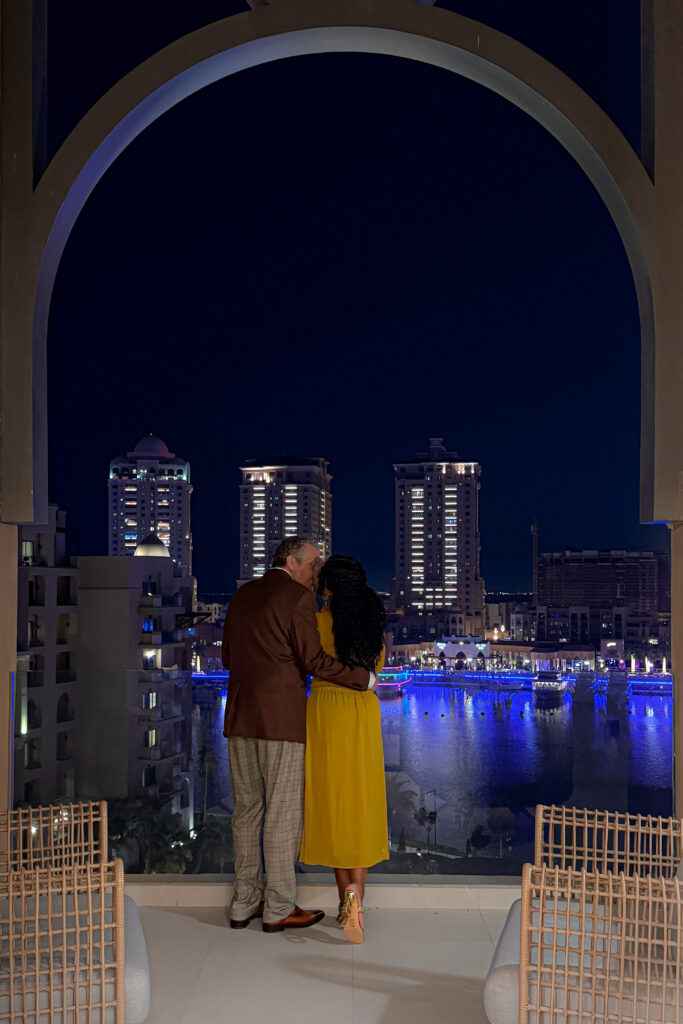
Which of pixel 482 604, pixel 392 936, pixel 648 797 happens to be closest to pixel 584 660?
pixel 482 604

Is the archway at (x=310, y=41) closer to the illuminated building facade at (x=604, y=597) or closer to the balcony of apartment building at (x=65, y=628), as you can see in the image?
the balcony of apartment building at (x=65, y=628)

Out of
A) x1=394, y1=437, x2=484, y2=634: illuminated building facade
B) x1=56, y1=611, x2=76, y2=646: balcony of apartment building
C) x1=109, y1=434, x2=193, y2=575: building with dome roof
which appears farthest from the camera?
x1=394, y1=437, x2=484, y2=634: illuminated building facade

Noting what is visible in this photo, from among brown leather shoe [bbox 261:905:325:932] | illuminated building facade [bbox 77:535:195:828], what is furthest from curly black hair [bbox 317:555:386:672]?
illuminated building facade [bbox 77:535:195:828]

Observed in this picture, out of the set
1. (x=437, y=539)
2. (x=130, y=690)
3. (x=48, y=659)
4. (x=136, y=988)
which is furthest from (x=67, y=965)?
(x=437, y=539)

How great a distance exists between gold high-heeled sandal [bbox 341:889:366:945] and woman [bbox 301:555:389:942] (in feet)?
0.09

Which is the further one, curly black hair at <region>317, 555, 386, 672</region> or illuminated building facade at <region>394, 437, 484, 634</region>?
illuminated building facade at <region>394, 437, 484, 634</region>

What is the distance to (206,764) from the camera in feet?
12.2

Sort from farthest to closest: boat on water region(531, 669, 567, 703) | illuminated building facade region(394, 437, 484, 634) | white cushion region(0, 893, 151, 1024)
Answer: illuminated building facade region(394, 437, 484, 634)
boat on water region(531, 669, 567, 703)
white cushion region(0, 893, 151, 1024)

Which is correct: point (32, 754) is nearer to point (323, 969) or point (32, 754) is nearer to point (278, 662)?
point (278, 662)

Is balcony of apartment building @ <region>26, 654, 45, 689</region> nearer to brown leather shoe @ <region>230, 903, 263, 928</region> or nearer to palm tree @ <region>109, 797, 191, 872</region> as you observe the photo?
palm tree @ <region>109, 797, 191, 872</region>

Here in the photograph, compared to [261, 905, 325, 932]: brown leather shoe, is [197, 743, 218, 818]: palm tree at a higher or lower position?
higher

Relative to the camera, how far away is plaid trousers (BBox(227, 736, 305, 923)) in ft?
9.98

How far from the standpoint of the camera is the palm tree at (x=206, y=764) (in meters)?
3.69

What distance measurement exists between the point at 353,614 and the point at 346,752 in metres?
0.51
